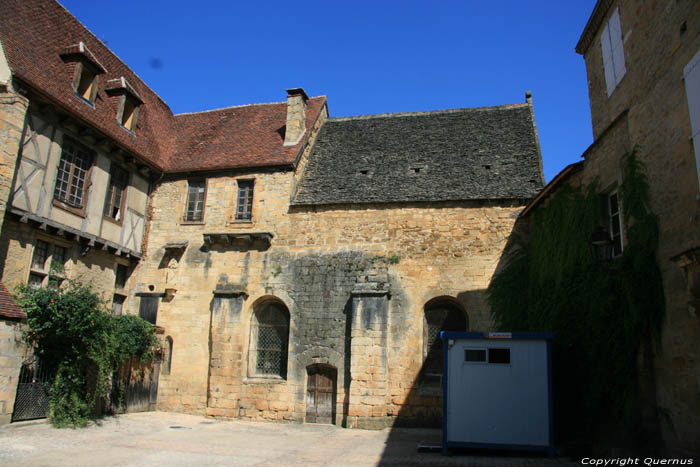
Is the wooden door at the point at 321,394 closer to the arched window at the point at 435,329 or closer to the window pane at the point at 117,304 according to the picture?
the arched window at the point at 435,329

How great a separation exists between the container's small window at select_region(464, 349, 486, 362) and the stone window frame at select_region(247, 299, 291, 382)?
21.3ft

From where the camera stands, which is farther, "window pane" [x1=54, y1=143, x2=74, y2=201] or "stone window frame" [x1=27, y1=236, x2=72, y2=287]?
"window pane" [x1=54, y1=143, x2=74, y2=201]

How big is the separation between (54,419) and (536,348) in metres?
10.1

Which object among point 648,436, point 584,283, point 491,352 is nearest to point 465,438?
point 491,352

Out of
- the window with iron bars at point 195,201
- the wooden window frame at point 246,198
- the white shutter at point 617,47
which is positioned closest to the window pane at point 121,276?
the window with iron bars at point 195,201

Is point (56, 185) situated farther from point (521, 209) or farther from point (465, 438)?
point (521, 209)

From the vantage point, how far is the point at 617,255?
9.55 meters

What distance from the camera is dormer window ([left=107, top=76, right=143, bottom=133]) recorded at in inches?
615

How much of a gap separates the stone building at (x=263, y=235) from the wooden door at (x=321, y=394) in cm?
6

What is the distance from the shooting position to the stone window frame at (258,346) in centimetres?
1456

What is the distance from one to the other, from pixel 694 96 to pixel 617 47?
3.36 meters

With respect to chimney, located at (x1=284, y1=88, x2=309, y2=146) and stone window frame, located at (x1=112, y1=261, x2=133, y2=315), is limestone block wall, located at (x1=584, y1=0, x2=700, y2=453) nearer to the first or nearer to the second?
chimney, located at (x1=284, y1=88, x2=309, y2=146)

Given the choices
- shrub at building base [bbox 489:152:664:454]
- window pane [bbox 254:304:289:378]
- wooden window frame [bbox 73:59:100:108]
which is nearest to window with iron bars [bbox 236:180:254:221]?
window pane [bbox 254:304:289:378]

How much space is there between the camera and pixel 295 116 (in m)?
17.2
